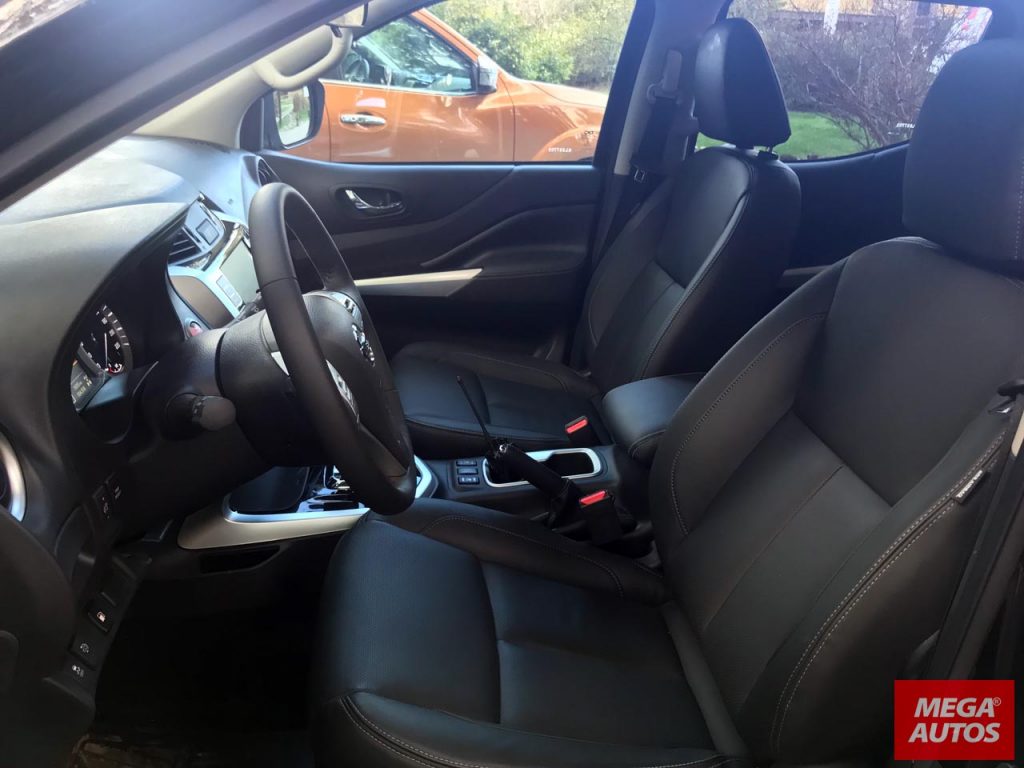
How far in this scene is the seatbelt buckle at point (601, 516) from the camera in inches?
60.4

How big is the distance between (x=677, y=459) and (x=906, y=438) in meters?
0.37

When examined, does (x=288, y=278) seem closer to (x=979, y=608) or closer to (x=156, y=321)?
(x=156, y=321)

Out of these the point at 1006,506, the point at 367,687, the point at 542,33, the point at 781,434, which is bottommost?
the point at 367,687

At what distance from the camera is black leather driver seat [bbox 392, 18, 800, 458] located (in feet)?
6.02

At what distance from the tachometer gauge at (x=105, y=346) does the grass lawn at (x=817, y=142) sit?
156 centimetres

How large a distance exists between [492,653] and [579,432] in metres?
0.72

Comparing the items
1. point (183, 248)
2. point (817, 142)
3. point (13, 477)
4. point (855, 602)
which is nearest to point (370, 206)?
point (183, 248)

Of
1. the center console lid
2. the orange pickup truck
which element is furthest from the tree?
the center console lid

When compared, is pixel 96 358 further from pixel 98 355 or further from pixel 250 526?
A: pixel 250 526

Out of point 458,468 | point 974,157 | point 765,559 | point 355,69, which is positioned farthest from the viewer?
point 355,69

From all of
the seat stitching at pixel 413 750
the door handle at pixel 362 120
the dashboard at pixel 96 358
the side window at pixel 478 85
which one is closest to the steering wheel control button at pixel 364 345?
the dashboard at pixel 96 358

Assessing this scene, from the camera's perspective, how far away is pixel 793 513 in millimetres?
1219

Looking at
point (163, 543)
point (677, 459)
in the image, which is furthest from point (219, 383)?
point (677, 459)

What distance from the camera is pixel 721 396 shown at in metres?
1.33
